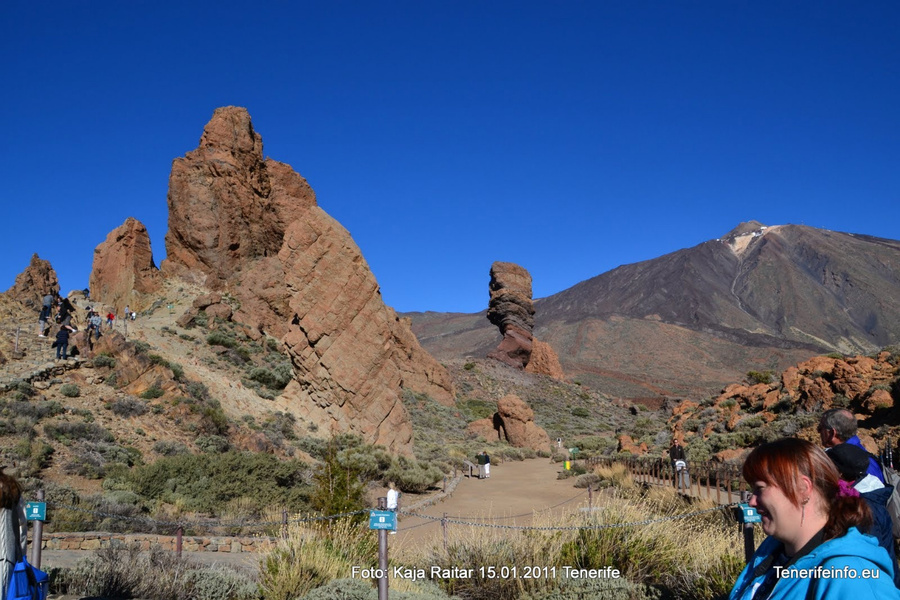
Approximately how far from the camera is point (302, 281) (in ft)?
65.8

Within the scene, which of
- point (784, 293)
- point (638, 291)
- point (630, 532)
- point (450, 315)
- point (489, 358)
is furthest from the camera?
point (450, 315)

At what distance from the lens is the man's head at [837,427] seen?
425 cm

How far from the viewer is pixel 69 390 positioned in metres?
16.4

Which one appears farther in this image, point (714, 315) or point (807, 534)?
point (714, 315)

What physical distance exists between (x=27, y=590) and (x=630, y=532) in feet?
17.5

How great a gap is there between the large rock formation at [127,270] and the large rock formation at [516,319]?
30679 millimetres

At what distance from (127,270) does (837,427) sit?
3815 centimetres

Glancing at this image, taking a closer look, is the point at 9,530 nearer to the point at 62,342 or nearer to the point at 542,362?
the point at 62,342

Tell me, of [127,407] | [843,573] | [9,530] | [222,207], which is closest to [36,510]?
[9,530]

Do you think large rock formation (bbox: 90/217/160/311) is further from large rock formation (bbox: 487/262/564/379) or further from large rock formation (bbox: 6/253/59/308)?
large rock formation (bbox: 487/262/564/379)

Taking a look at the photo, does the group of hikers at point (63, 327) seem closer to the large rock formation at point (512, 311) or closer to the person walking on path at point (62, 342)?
the person walking on path at point (62, 342)

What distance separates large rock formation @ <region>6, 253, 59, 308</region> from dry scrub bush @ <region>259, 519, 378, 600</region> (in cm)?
2888

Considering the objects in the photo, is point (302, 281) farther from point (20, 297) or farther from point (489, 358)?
point (489, 358)

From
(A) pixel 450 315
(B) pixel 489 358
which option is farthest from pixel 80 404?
(A) pixel 450 315
